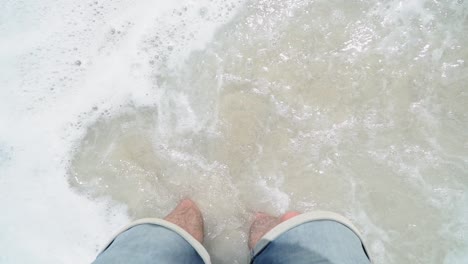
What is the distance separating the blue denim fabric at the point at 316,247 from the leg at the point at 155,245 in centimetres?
32

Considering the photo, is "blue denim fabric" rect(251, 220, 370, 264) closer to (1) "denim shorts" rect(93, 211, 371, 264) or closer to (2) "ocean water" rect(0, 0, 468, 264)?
(1) "denim shorts" rect(93, 211, 371, 264)

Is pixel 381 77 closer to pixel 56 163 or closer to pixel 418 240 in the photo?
pixel 418 240

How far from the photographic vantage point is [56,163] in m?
2.00

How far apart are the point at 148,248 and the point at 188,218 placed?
1.20 feet

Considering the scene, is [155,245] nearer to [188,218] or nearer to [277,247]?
[188,218]

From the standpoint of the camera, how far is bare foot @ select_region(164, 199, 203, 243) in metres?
1.82

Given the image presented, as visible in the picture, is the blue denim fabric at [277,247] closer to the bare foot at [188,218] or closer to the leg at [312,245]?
the leg at [312,245]

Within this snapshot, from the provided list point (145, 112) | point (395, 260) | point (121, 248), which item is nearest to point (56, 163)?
point (145, 112)

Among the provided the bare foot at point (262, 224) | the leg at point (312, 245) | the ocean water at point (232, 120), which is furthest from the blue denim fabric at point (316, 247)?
the ocean water at point (232, 120)

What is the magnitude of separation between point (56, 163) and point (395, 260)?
75.0 inches

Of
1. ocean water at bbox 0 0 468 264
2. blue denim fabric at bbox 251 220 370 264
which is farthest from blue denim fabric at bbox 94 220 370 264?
ocean water at bbox 0 0 468 264

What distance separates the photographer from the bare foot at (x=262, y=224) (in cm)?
182

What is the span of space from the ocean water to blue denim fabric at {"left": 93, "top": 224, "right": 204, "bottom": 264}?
0.31 metres

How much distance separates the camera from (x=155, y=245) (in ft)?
5.08
